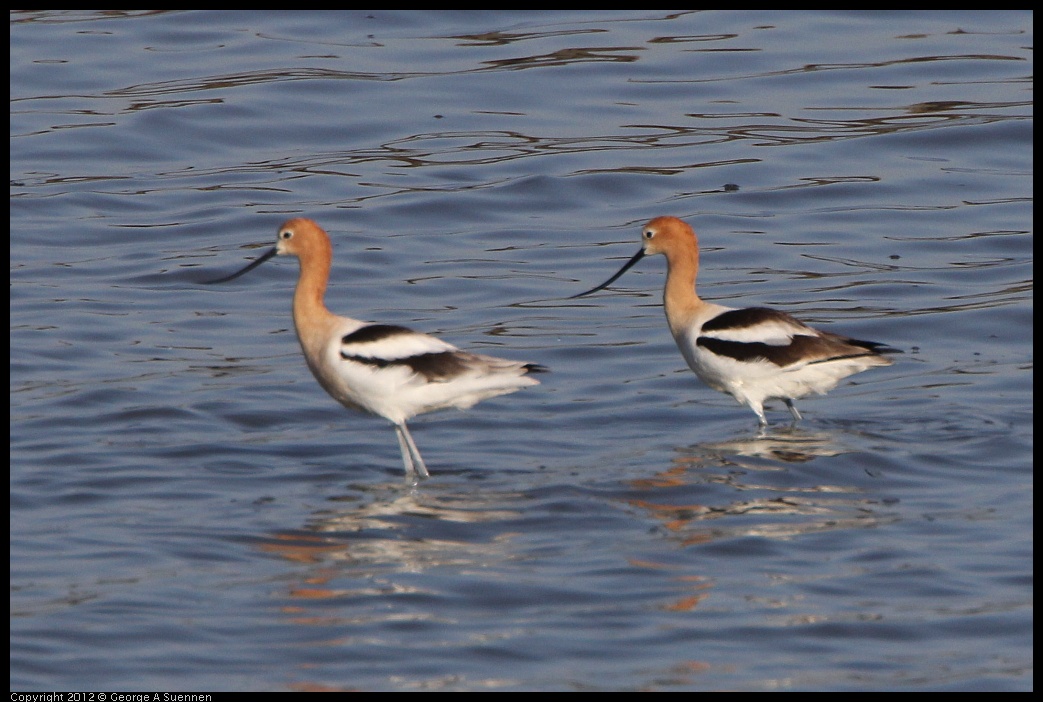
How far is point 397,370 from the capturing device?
9430mm

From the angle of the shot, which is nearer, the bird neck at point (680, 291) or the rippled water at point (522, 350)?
the rippled water at point (522, 350)

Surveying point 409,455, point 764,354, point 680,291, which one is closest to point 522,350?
point 680,291

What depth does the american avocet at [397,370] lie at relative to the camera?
9430 mm

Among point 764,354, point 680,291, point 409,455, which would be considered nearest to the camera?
point 409,455

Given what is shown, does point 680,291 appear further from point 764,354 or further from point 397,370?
point 397,370

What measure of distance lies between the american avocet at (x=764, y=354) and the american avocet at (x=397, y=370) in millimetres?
1376

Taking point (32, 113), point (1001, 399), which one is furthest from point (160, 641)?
point (32, 113)

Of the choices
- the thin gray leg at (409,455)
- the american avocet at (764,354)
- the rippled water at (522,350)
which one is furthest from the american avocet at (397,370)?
the american avocet at (764,354)

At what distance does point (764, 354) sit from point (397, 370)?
7.73 feet

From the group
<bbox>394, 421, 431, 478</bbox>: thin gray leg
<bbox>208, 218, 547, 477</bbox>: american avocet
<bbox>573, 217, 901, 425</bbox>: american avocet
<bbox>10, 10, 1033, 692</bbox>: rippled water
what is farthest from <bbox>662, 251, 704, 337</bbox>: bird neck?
<bbox>394, 421, 431, 478</bbox>: thin gray leg

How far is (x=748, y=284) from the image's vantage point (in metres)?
13.6

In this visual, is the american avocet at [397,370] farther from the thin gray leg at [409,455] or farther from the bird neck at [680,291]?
the bird neck at [680,291]
